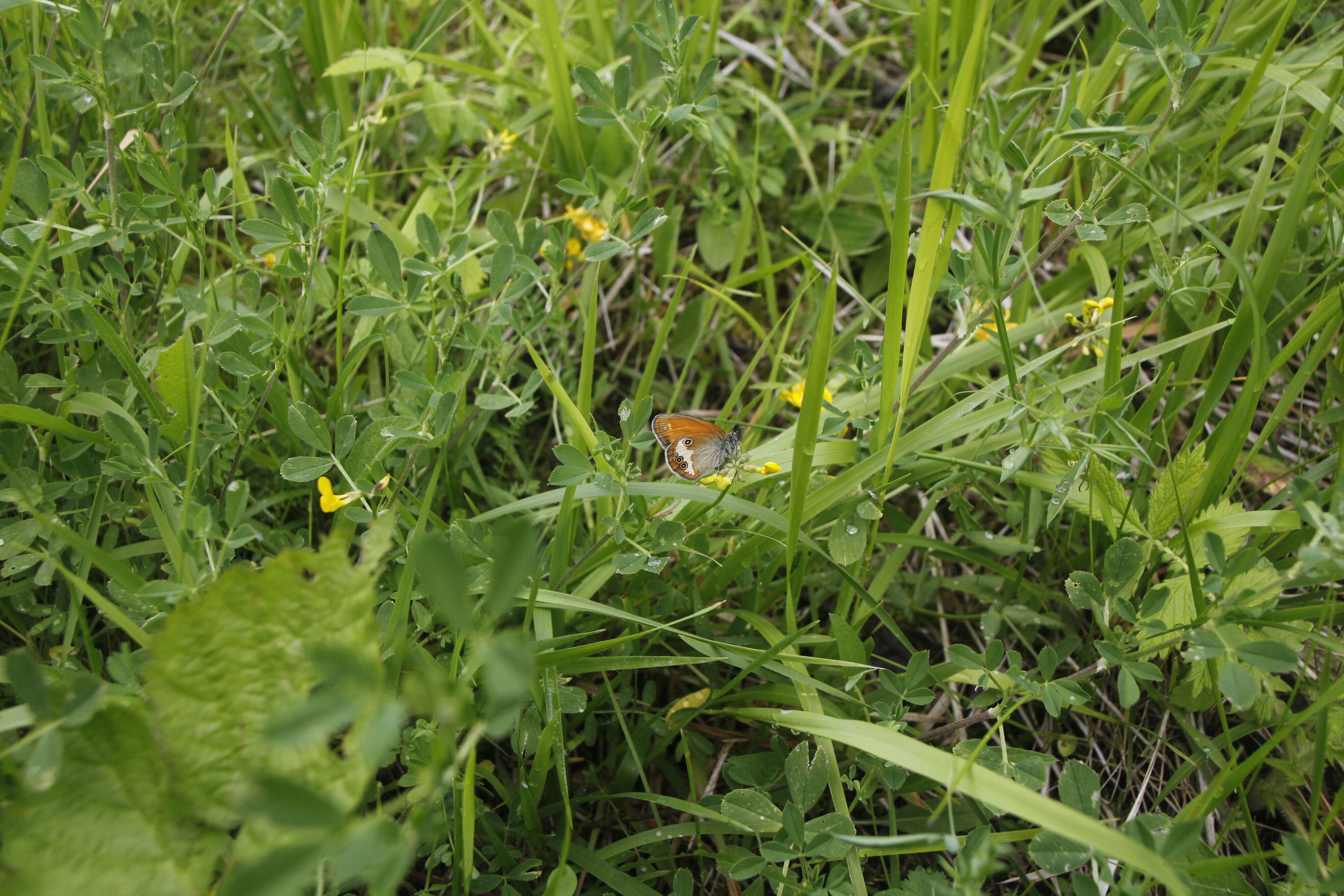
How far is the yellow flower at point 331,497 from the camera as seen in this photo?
194cm

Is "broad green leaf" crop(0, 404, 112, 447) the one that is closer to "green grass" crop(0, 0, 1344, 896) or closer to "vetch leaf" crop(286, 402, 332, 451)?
"green grass" crop(0, 0, 1344, 896)

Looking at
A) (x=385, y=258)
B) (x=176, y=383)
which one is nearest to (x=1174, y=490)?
(x=385, y=258)

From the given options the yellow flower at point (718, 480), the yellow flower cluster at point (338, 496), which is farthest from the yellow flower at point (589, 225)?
the yellow flower cluster at point (338, 496)

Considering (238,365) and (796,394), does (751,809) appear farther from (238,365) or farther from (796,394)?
(238,365)

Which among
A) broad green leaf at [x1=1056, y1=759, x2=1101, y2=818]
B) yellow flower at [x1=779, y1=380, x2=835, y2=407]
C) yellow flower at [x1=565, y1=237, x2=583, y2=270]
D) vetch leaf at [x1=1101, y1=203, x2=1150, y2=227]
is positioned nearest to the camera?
broad green leaf at [x1=1056, y1=759, x2=1101, y2=818]

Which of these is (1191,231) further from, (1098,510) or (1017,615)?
(1017,615)

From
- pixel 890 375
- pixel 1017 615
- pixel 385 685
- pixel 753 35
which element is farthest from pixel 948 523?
pixel 753 35

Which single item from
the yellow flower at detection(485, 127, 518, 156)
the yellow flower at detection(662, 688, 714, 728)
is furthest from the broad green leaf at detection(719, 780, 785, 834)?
the yellow flower at detection(485, 127, 518, 156)

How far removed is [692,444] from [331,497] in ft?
3.20

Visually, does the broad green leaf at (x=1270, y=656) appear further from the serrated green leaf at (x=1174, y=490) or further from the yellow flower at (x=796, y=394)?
the yellow flower at (x=796, y=394)

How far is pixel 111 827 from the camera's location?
1.39m

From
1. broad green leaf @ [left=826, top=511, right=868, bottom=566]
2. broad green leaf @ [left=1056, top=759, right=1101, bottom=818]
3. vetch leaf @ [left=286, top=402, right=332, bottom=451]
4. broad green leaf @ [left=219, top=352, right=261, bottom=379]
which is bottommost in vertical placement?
broad green leaf @ [left=1056, top=759, right=1101, bottom=818]

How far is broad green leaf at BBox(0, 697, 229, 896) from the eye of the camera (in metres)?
1.33

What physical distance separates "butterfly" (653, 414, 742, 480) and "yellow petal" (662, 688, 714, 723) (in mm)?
602
